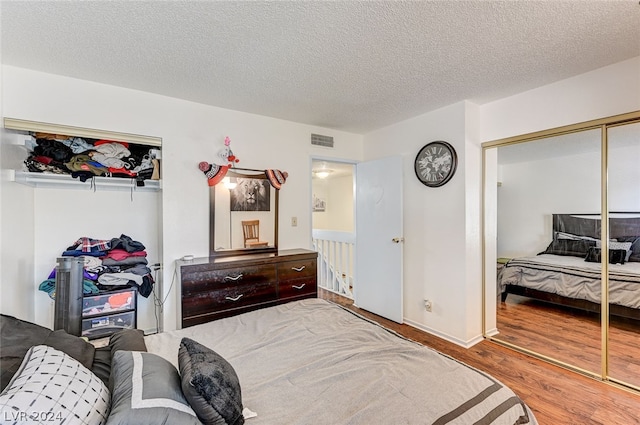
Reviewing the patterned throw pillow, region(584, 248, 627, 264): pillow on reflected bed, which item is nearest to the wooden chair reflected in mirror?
the patterned throw pillow

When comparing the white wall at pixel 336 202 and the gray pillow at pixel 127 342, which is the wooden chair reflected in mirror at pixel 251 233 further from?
the white wall at pixel 336 202

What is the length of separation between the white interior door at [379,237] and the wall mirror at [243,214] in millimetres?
1278

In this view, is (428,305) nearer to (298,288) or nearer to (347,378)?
(298,288)

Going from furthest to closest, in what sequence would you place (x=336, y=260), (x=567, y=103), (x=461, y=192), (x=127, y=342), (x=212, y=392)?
1. (x=336, y=260)
2. (x=461, y=192)
3. (x=567, y=103)
4. (x=127, y=342)
5. (x=212, y=392)

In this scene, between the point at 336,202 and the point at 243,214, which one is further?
the point at 336,202

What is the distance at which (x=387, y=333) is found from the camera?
1693mm

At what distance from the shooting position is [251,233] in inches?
122

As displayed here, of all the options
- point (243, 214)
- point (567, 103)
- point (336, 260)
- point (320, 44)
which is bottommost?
point (336, 260)

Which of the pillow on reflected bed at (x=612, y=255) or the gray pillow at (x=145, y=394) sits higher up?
the pillow on reflected bed at (x=612, y=255)

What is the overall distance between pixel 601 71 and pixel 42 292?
16.3 ft

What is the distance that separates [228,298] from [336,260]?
2.52 meters

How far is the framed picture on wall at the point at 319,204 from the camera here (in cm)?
714

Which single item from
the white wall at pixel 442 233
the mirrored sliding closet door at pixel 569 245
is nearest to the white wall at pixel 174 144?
the white wall at pixel 442 233

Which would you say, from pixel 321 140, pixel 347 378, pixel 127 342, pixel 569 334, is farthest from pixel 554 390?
pixel 321 140
